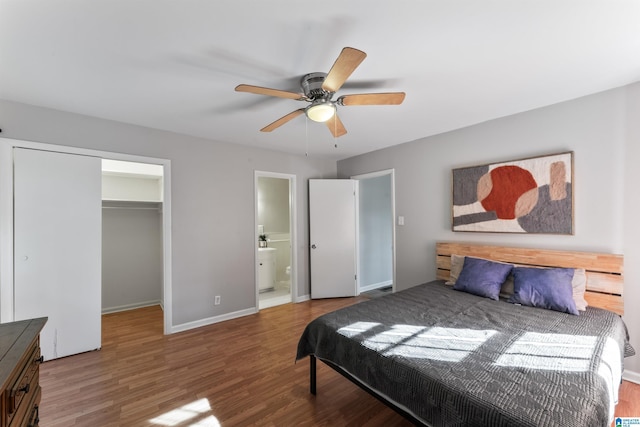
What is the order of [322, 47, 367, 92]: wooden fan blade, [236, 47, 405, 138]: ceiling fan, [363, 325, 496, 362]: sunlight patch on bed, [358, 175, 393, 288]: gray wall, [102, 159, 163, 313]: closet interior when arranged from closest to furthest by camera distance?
[322, 47, 367, 92]: wooden fan blade → [363, 325, 496, 362]: sunlight patch on bed → [236, 47, 405, 138]: ceiling fan → [102, 159, 163, 313]: closet interior → [358, 175, 393, 288]: gray wall

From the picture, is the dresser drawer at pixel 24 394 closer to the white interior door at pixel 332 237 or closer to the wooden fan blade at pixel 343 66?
the wooden fan blade at pixel 343 66

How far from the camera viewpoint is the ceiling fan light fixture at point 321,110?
1.99m

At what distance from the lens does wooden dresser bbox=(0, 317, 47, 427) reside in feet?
3.17

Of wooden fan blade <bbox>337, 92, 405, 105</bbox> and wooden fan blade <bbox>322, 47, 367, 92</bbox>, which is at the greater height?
wooden fan blade <bbox>322, 47, 367, 92</bbox>

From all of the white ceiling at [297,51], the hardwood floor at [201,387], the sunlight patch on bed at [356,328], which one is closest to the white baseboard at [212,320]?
the hardwood floor at [201,387]

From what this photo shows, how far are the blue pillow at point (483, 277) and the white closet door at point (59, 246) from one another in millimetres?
3815

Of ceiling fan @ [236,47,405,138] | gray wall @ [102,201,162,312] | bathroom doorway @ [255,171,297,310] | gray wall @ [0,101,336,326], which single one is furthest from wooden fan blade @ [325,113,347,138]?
gray wall @ [102,201,162,312]

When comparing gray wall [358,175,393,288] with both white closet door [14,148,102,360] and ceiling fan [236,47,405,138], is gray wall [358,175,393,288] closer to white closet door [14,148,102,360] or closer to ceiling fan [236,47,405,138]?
ceiling fan [236,47,405,138]

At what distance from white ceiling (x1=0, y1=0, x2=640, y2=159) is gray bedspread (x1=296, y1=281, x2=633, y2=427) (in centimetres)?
186

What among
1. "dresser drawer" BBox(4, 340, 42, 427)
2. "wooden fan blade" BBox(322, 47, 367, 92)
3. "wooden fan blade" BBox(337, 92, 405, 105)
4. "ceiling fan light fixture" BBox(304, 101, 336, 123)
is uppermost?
"wooden fan blade" BBox(322, 47, 367, 92)

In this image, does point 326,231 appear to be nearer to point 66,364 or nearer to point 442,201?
point 442,201

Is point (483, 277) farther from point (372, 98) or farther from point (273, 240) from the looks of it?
point (273, 240)

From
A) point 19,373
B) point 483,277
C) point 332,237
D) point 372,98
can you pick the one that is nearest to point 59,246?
point 19,373

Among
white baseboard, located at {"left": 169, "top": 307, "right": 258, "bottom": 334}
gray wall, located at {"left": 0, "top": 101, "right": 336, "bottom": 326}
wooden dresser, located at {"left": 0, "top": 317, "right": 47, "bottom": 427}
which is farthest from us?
white baseboard, located at {"left": 169, "top": 307, "right": 258, "bottom": 334}
